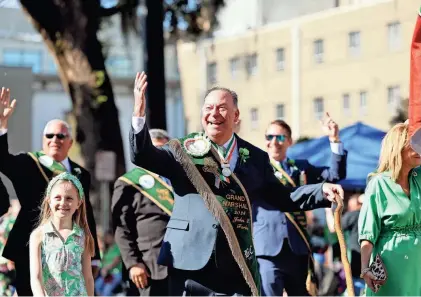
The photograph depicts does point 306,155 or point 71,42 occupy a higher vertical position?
point 71,42

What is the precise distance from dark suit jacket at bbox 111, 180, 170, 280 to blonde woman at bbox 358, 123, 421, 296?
7.79 feet

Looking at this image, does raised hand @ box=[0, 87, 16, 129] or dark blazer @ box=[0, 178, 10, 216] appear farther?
dark blazer @ box=[0, 178, 10, 216]

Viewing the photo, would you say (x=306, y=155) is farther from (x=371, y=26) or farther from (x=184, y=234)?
(x=371, y=26)

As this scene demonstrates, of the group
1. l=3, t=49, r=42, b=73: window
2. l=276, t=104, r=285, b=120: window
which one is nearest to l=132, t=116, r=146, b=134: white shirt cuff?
l=276, t=104, r=285, b=120: window

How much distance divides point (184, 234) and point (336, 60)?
2695 centimetres

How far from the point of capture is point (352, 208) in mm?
12156

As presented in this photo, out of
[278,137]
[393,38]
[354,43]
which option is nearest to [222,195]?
[278,137]

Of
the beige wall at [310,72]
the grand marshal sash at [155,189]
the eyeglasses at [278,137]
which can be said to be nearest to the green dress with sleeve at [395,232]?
the grand marshal sash at [155,189]

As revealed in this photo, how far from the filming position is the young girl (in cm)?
668

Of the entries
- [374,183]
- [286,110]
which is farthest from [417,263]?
[286,110]

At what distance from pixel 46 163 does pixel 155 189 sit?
3.06ft

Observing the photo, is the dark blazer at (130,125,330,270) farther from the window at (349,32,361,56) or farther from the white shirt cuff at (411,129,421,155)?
the window at (349,32,361,56)

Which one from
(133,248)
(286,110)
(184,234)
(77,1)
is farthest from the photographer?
(286,110)

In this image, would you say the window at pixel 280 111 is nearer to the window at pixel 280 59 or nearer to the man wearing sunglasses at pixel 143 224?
the window at pixel 280 59
